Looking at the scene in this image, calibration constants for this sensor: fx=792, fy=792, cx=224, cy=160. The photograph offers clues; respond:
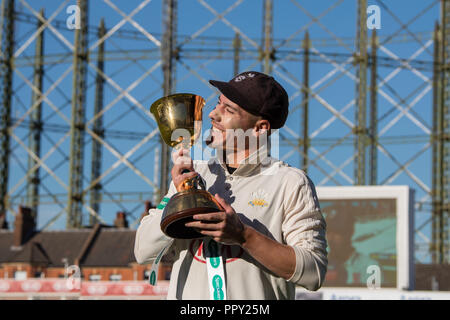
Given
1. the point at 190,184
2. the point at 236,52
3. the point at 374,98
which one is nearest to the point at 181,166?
the point at 190,184

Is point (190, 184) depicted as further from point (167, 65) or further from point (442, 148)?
point (442, 148)

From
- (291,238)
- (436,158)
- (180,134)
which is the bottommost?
(291,238)

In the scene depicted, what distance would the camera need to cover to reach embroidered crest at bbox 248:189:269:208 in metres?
2.79

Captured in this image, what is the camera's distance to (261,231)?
276cm

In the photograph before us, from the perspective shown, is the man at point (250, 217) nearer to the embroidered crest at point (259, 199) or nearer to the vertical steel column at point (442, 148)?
the embroidered crest at point (259, 199)

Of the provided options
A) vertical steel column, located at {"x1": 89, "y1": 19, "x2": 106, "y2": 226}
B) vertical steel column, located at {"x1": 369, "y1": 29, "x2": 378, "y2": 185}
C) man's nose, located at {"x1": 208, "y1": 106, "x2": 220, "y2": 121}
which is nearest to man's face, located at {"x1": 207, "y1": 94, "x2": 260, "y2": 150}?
man's nose, located at {"x1": 208, "y1": 106, "x2": 220, "y2": 121}

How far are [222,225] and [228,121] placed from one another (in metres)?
0.51

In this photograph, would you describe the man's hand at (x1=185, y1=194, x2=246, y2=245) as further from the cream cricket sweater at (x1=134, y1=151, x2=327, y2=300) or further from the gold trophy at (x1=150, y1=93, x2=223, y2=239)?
the cream cricket sweater at (x1=134, y1=151, x2=327, y2=300)

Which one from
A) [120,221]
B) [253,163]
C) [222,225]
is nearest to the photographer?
[222,225]

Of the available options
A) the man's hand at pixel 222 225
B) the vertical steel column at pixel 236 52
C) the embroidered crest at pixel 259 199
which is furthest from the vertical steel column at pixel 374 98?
Result: the man's hand at pixel 222 225

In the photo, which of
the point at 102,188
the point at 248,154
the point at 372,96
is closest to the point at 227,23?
the point at 372,96

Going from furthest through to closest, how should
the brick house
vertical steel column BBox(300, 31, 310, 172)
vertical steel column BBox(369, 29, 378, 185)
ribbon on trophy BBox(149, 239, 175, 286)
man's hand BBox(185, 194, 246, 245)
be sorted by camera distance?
the brick house < vertical steel column BBox(300, 31, 310, 172) < vertical steel column BBox(369, 29, 378, 185) < ribbon on trophy BBox(149, 239, 175, 286) < man's hand BBox(185, 194, 246, 245)

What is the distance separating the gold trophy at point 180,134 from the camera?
2.57 metres
